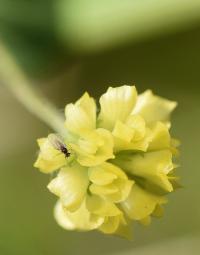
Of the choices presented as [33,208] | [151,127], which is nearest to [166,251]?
[33,208]

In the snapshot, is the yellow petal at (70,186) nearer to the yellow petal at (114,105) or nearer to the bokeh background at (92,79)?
the yellow petal at (114,105)

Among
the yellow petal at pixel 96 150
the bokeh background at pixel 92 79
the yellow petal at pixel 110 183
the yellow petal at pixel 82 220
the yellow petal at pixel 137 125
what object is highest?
the bokeh background at pixel 92 79

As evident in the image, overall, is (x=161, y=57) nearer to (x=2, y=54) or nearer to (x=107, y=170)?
(x=2, y=54)

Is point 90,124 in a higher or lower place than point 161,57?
lower

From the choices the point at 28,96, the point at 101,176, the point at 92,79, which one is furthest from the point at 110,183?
the point at 92,79

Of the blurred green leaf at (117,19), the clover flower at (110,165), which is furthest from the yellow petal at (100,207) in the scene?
the blurred green leaf at (117,19)

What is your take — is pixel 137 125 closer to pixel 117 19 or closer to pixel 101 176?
pixel 101 176
